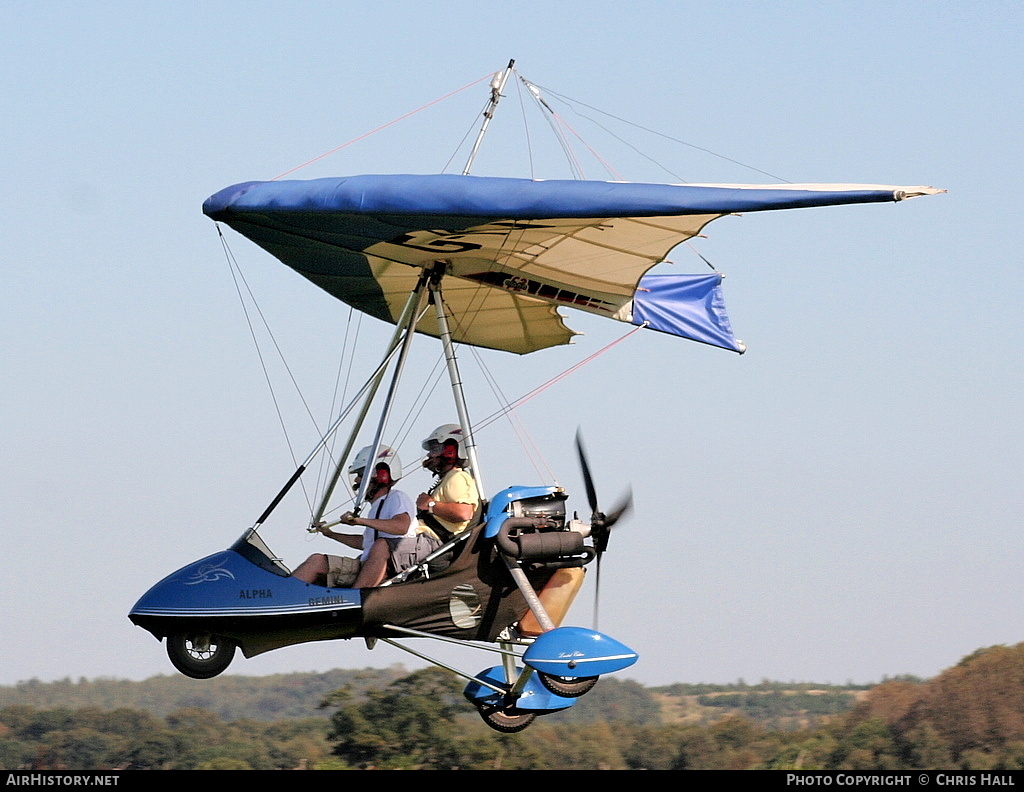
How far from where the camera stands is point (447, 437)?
1389 cm

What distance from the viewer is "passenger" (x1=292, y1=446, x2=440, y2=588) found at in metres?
13.3

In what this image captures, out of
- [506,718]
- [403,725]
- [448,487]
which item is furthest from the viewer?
[403,725]

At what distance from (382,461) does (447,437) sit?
0.68 meters

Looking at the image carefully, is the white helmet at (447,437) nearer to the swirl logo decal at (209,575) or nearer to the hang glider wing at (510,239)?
the hang glider wing at (510,239)

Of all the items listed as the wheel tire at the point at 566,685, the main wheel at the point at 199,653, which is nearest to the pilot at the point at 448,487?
the wheel tire at the point at 566,685

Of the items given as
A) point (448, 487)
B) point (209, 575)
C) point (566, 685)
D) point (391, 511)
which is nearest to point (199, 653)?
point (209, 575)

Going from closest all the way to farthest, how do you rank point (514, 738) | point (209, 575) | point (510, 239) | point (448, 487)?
1. point (209, 575)
2. point (510, 239)
3. point (448, 487)
4. point (514, 738)

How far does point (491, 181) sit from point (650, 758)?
16046 mm

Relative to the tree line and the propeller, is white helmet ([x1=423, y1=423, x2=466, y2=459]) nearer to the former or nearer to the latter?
the propeller

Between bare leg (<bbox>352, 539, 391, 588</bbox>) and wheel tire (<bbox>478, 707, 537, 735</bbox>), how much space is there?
206 cm

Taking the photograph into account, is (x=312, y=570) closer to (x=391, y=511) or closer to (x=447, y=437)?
(x=391, y=511)

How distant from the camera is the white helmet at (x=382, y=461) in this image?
1352 centimetres

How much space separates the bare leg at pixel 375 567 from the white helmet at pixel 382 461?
1.82 feet

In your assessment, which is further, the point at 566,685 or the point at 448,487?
the point at 448,487
